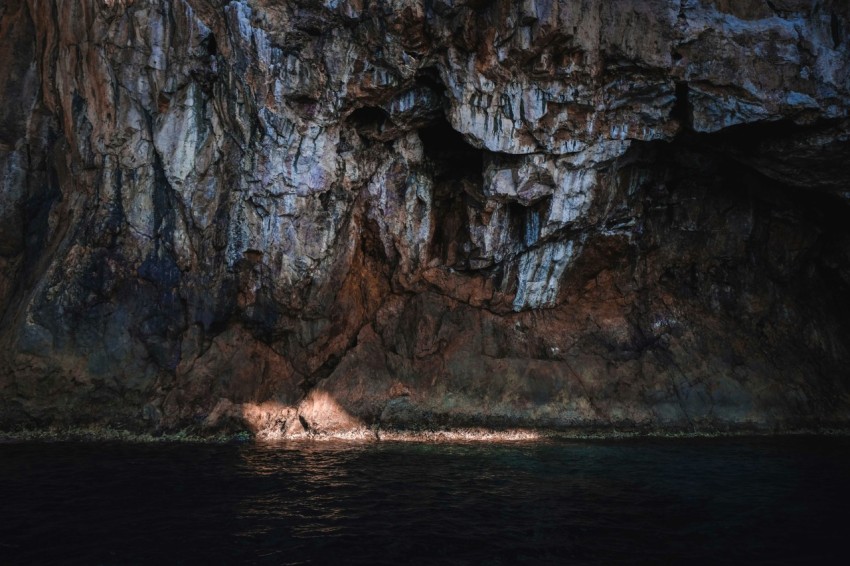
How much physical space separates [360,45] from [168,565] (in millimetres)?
16973

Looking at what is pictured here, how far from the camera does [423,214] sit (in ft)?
82.2

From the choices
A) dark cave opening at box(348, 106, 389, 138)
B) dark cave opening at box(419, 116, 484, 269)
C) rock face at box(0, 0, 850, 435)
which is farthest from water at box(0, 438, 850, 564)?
dark cave opening at box(348, 106, 389, 138)

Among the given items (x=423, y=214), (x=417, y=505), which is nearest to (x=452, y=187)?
(x=423, y=214)

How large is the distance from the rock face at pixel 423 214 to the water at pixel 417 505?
160 inches

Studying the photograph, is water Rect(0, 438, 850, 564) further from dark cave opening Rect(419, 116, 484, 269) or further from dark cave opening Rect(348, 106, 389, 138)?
dark cave opening Rect(348, 106, 389, 138)

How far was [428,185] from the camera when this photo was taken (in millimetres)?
25078

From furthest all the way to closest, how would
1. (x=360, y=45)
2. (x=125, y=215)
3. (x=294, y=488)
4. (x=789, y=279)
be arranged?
1. (x=789, y=279)
2. (x=125, y=215)
3. (x=360, y=45)
4. (x=294, y=488)

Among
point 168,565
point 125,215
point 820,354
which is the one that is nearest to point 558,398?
point 820,354

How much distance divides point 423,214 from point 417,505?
1389cm

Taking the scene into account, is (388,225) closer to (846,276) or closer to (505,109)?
(505,109)

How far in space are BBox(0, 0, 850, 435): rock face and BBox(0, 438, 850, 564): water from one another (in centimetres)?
407

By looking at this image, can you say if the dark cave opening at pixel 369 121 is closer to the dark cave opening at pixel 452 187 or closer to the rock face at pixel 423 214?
the rock face at pixel 423 214

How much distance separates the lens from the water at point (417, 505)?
Answer: 1106 centimetres

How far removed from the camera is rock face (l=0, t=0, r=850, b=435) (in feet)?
67.2
